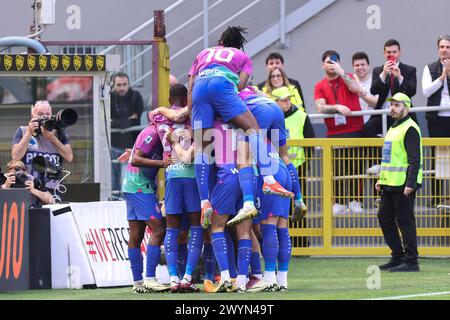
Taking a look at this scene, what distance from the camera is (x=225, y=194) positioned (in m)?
12.8

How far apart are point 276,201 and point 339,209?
5326 millimetres

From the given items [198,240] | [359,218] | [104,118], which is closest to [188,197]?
[198,240]

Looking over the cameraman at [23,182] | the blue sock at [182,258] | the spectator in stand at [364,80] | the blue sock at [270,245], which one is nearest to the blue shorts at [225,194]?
the blue sock at [270,245]

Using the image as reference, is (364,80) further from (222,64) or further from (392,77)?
(222,64)

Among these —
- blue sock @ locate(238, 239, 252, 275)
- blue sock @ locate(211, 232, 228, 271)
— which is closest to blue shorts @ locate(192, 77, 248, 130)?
blue sock @ locate(211, 232, 228, 271)

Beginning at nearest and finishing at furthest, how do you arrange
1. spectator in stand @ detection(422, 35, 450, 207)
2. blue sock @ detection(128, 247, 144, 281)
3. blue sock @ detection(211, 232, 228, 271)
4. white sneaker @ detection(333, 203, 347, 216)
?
blue sock @ detection(211, 232, 228, 271) < blue sock @ detection(128, 247, 144, 281) < spectator in stand @ detection(422, 35, 450, 207) < white sneaker @ detection(333, 203, 347, 216)

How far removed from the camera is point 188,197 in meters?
13.2

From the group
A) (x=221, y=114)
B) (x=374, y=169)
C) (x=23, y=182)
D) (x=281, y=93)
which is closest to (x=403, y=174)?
(x=374, y=169)

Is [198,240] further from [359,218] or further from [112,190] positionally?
[359,218]

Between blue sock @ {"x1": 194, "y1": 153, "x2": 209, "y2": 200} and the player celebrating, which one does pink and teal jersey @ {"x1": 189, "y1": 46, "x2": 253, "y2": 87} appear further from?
the player celebrating

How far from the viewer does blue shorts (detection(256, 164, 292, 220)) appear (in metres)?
13.2

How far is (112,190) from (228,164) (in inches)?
175

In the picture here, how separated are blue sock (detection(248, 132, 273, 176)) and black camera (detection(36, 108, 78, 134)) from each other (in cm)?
317

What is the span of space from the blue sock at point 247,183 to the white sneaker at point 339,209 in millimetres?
5836
